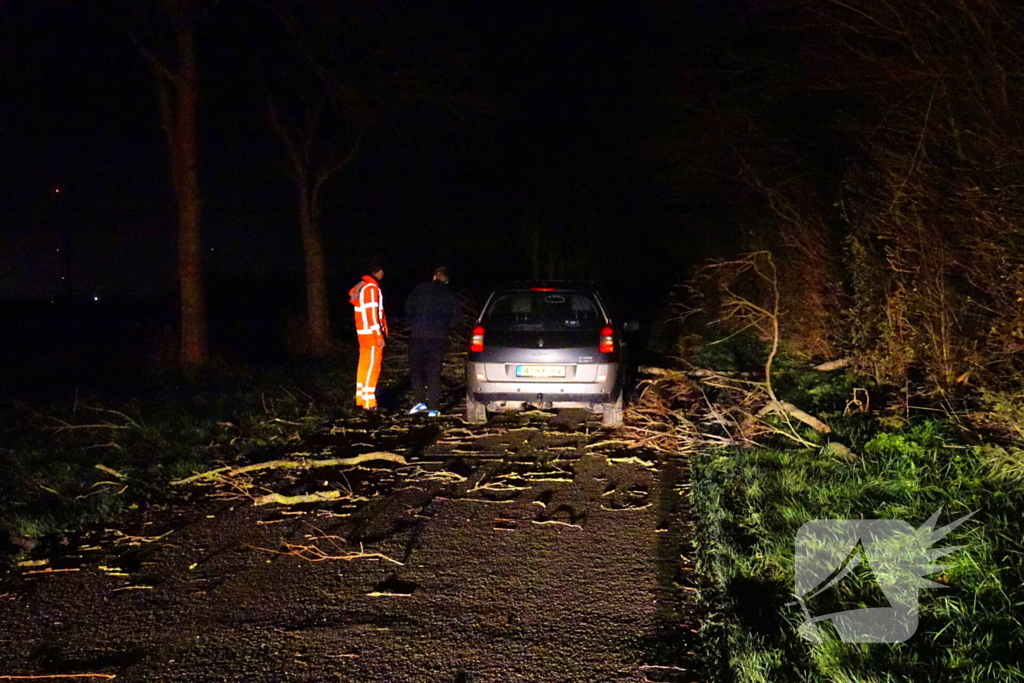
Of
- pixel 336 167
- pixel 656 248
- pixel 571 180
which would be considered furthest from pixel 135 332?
pixel 656 248

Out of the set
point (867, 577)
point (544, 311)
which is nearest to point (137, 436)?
point (544, 311)

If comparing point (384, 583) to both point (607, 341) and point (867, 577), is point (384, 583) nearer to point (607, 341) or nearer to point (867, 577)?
point (867, 577)

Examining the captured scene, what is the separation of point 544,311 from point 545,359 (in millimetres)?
761

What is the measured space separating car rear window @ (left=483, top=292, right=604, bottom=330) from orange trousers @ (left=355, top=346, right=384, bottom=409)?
1.91 m

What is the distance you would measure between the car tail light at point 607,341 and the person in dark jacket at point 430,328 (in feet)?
6.40

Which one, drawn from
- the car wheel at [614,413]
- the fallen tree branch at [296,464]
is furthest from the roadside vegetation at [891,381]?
the fallen tree branch at [296,464]

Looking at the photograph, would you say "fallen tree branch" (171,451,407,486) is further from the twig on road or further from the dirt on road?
the twig on road

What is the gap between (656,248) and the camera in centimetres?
2880

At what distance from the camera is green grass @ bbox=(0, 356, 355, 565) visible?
23.2 feet

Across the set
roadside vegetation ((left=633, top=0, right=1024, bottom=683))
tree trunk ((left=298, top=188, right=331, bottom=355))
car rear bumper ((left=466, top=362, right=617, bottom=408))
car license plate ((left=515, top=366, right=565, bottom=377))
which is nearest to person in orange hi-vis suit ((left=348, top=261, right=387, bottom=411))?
car rear bumper ((left=466, top=362, right=617, bottom=408))

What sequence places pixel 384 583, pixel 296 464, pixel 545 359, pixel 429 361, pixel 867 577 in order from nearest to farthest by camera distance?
1. pixel 867 577
2. pixel 384 583
3. pixel 296 464
4. pixel 545 359
5. pixel 429 361

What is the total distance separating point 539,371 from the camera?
920 centimetres

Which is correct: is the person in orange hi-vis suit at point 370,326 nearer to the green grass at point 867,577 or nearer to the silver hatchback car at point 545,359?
the silver hatchback car at point 545,359

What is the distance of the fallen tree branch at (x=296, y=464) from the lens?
7.80 m
